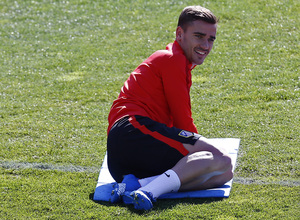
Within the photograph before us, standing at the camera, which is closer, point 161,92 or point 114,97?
point 161,92

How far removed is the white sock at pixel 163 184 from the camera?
476 centimetres

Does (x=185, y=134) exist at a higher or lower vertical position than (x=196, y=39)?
lower

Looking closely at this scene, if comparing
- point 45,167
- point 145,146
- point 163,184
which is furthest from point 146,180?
point 45,167

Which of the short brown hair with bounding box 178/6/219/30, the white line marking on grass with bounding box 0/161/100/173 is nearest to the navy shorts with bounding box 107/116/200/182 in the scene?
the white line marking on grass with bounding box 0/161/100/173

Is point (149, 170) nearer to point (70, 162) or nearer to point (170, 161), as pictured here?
point (170, 161)

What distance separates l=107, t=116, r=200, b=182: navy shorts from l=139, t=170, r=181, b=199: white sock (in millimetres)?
147

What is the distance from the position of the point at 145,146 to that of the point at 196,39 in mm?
1092

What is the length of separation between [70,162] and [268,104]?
259 cm

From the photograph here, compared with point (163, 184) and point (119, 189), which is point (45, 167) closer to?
point (119, 189)

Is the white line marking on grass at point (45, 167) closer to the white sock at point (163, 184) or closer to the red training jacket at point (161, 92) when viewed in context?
the red training jacket at point (161, 92)

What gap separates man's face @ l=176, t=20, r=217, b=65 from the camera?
5223 millimetres

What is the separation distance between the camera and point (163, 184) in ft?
15.7

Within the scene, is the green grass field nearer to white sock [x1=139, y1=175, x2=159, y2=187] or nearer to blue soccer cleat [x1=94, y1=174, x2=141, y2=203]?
blue soccer cleat [x1=94, y1=174, x2=141, y2=203]

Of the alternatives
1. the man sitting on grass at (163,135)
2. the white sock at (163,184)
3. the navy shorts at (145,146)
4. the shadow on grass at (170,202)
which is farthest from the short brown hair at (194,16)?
the shadow on grass at (170,202)
